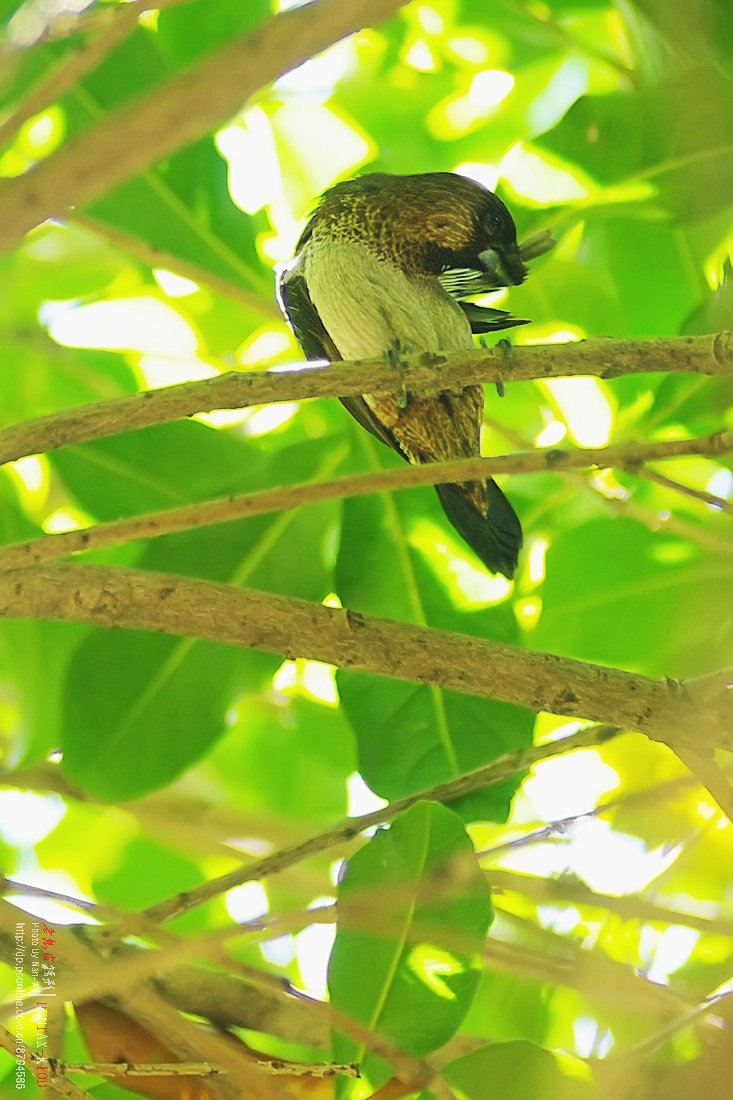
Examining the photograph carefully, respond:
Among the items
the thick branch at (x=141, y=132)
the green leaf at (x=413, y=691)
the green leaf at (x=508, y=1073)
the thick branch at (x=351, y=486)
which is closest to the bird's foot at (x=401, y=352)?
the green leaf at (x=413, y=691)

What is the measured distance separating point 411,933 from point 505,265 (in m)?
0.87

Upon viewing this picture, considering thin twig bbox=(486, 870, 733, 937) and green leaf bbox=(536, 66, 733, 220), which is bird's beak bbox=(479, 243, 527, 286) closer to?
green leaf bbox=(536, 66, 733, 220)

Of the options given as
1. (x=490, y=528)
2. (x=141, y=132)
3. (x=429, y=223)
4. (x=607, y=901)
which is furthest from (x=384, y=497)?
(x=141, y=132)

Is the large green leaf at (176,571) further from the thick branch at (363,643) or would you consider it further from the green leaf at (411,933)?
the green leaf at (411,933)

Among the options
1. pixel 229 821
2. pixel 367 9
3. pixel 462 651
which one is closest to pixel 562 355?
pixel 462 651

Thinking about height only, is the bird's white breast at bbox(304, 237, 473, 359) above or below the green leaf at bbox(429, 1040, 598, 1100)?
above

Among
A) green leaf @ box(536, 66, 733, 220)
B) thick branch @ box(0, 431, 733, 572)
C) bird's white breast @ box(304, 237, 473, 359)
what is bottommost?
thick branch @ box(0, 431, 733, 572)

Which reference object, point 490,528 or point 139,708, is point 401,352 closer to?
point 490,528

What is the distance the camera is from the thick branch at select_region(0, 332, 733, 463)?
93cm

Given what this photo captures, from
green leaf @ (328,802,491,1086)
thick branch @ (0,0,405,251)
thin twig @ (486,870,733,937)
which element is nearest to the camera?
thick branch @ (0,0,405,251)

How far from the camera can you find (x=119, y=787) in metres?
1.33

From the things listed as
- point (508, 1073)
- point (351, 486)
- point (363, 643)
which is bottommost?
point (508, 1073)

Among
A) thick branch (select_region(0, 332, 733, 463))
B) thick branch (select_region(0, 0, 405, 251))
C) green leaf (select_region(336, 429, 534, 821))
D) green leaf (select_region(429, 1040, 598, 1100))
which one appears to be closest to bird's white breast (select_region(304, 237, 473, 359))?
green leaf (select_region(336, 429, 534, 821))

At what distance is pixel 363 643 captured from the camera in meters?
1.05
